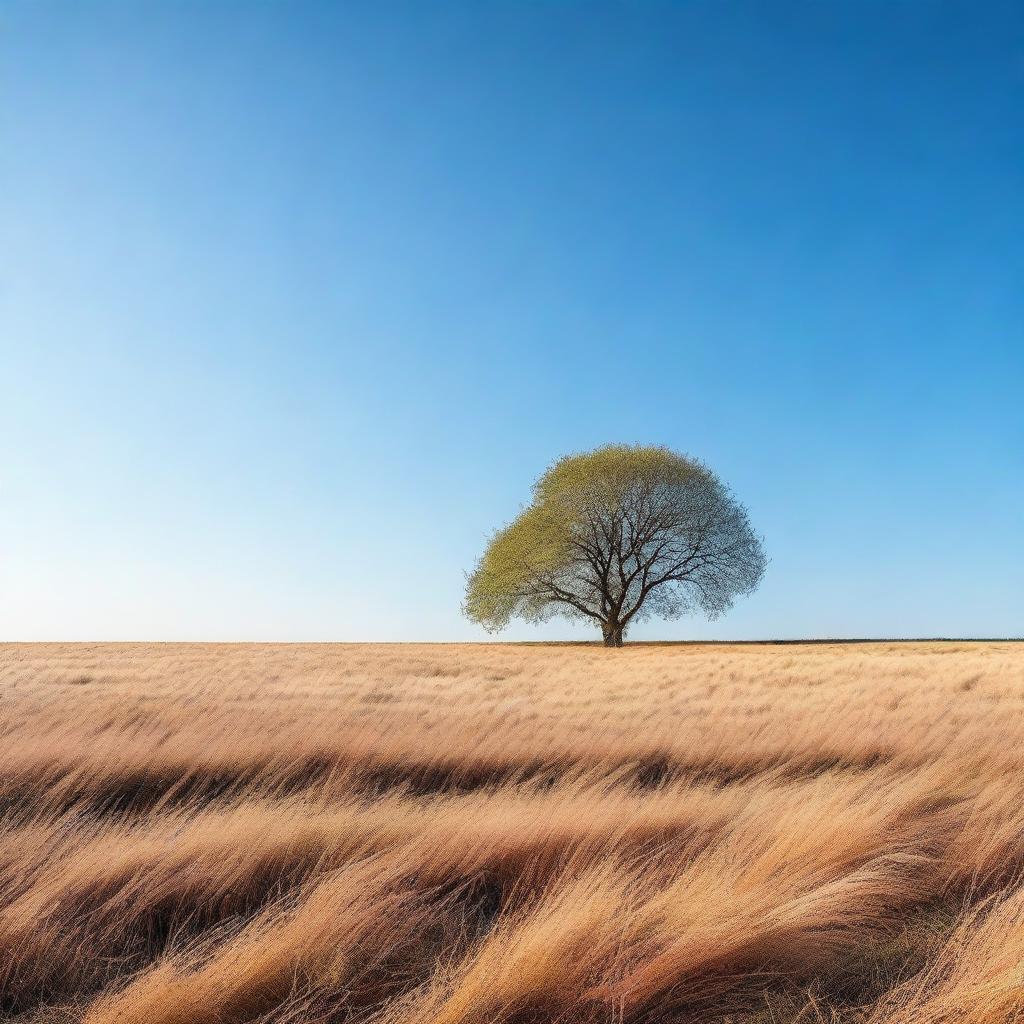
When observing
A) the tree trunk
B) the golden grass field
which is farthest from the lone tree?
the golden grass field

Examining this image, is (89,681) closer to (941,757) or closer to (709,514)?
(941,757)

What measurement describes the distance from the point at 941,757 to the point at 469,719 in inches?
192

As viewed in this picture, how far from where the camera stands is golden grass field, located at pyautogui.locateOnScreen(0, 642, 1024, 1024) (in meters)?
2.72

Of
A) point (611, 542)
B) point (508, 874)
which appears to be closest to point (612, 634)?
point (611, 542)

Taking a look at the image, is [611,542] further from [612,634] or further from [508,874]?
[508,874]

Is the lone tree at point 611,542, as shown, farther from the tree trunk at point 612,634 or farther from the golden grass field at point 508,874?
the golden grass field at point 508,874

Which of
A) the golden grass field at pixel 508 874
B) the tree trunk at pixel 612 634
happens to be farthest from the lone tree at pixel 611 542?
the golden grass field at pixel 508 874

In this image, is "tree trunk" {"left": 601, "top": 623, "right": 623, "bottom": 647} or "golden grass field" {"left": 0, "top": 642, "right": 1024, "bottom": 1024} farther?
"tree trunk" {"left": 601, "top": 623, "right": 623, "bottom": 647}

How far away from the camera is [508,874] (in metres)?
4.02

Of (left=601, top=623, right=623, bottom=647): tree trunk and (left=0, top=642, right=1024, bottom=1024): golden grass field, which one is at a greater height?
(left=601, top=623, right=623, bottom=647): tree trunk

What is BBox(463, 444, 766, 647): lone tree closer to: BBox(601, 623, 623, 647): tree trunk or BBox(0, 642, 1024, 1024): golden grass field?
BBox(601, 623, 623, 647): tree trunk

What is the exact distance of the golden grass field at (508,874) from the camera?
2723 millimetres

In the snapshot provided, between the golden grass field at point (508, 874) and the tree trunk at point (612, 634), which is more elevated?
the tree trunk at point (612, 634)

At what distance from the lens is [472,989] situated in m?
2.55
